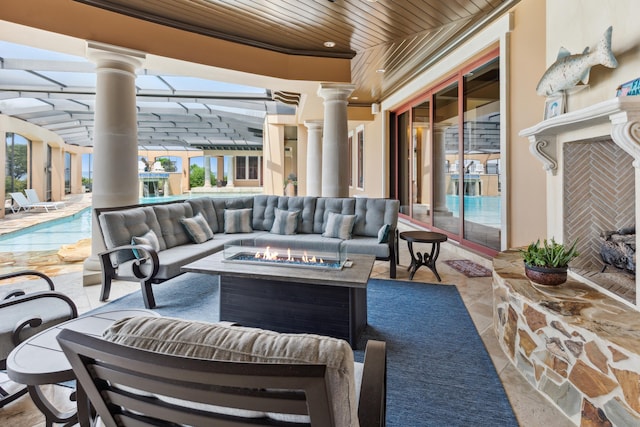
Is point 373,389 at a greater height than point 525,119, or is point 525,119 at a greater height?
point 525,119

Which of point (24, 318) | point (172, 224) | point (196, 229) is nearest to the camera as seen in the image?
point (24, 318)

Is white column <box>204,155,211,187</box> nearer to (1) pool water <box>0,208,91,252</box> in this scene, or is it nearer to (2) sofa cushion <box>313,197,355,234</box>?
(1) pool water <box>0,208,91,252</box>

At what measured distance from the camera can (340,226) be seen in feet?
15.2

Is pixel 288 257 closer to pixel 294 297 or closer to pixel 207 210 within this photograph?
pixel 294 297

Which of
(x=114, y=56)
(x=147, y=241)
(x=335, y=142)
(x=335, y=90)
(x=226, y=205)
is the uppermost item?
(x=335, y=90)

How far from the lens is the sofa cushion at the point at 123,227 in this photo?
3473 millimetres

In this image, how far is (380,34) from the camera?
4.58m

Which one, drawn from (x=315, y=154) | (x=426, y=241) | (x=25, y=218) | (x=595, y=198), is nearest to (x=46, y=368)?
(x=595, y=198)

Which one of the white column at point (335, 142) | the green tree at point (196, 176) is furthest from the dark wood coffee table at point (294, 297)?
the green tree at point (196, 176)

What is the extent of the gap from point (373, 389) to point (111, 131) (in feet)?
13.9

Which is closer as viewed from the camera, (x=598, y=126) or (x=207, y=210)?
(x=598, y=126)

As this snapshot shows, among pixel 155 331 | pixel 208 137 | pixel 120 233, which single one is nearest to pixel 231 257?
pixel 120 233

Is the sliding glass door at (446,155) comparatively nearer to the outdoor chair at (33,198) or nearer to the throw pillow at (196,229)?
the throw pillow at (196,229)

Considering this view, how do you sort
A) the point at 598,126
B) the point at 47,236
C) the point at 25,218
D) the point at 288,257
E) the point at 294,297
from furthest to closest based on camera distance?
the point at 25,218 → the point at 47,236 → the point at 288,257 → the point at 294,297 → the point at 598,126
